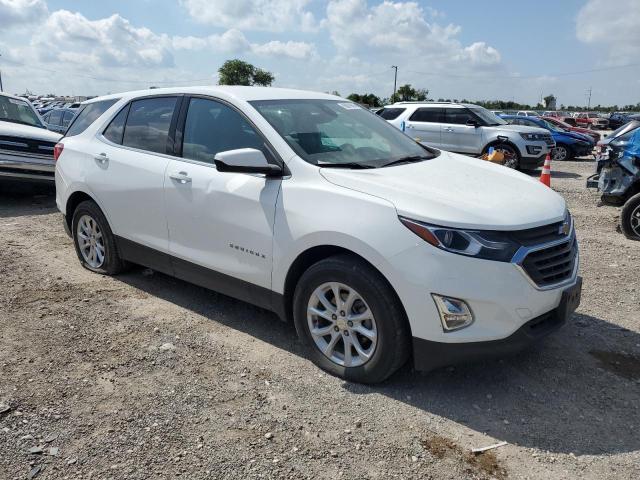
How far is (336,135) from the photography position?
3967mm

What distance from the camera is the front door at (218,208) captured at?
367cm

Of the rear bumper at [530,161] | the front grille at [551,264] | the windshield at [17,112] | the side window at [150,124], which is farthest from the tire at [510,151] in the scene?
the front grille at [551,264]

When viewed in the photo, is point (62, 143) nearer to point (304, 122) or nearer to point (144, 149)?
point (144, 149)

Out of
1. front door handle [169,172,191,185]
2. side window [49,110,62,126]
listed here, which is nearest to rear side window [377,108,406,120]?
side window [49,110,62,126]

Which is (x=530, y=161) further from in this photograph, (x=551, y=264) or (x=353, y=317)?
(x=353, y=317)

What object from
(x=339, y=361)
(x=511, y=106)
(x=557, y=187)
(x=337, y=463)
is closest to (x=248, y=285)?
(x=339, y=361)

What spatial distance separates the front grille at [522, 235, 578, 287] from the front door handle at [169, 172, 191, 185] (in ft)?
8.07

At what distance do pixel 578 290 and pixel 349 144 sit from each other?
1.82m

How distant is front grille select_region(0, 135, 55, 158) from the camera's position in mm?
8414

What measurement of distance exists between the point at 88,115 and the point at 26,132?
13.5 feet

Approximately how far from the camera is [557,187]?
11664mm

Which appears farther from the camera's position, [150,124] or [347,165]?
[150,124]

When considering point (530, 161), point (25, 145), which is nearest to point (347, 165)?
point (25, 145)

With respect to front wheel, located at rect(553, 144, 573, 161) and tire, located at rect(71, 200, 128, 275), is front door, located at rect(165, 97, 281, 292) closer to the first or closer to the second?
tire, located at rect(71, 200, 128, 275)
